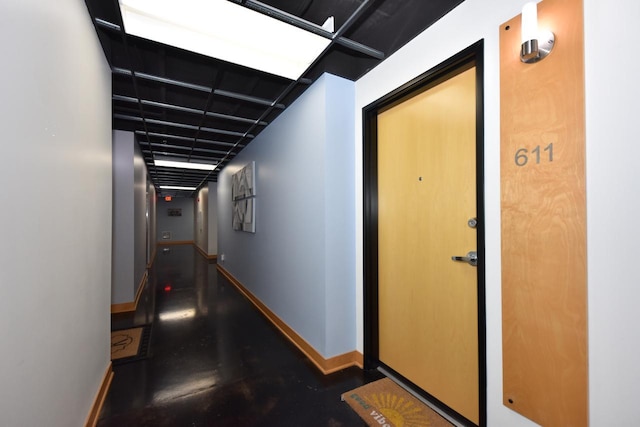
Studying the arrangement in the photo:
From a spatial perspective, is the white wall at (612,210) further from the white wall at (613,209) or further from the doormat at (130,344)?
the doormat at (130,344)

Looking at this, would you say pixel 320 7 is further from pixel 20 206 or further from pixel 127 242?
pixel 127 242

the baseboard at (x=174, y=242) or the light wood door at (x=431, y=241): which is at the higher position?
the light wood door at (x=431, y=241)

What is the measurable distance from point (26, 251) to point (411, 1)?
7.86 ft

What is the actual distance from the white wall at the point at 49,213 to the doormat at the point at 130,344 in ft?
2.31

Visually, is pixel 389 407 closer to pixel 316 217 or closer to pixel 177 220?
pixel 316 217

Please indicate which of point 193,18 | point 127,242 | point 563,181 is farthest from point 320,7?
point 127,242

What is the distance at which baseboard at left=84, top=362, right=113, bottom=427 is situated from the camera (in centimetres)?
172

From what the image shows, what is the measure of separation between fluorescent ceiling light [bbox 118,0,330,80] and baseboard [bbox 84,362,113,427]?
2.51m

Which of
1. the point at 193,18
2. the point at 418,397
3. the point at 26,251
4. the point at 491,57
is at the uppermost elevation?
the point at 193,18

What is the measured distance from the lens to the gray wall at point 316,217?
2.43m

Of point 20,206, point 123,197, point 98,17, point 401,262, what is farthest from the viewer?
point 123,197

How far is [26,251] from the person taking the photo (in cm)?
103

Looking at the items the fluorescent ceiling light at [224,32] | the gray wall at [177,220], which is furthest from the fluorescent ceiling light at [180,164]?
the gray wall at [177,220]

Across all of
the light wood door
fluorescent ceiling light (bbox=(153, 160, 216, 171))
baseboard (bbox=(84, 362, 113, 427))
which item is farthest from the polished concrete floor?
fluorescent ceiling light (bbox=(153, 160, 216, 171))
